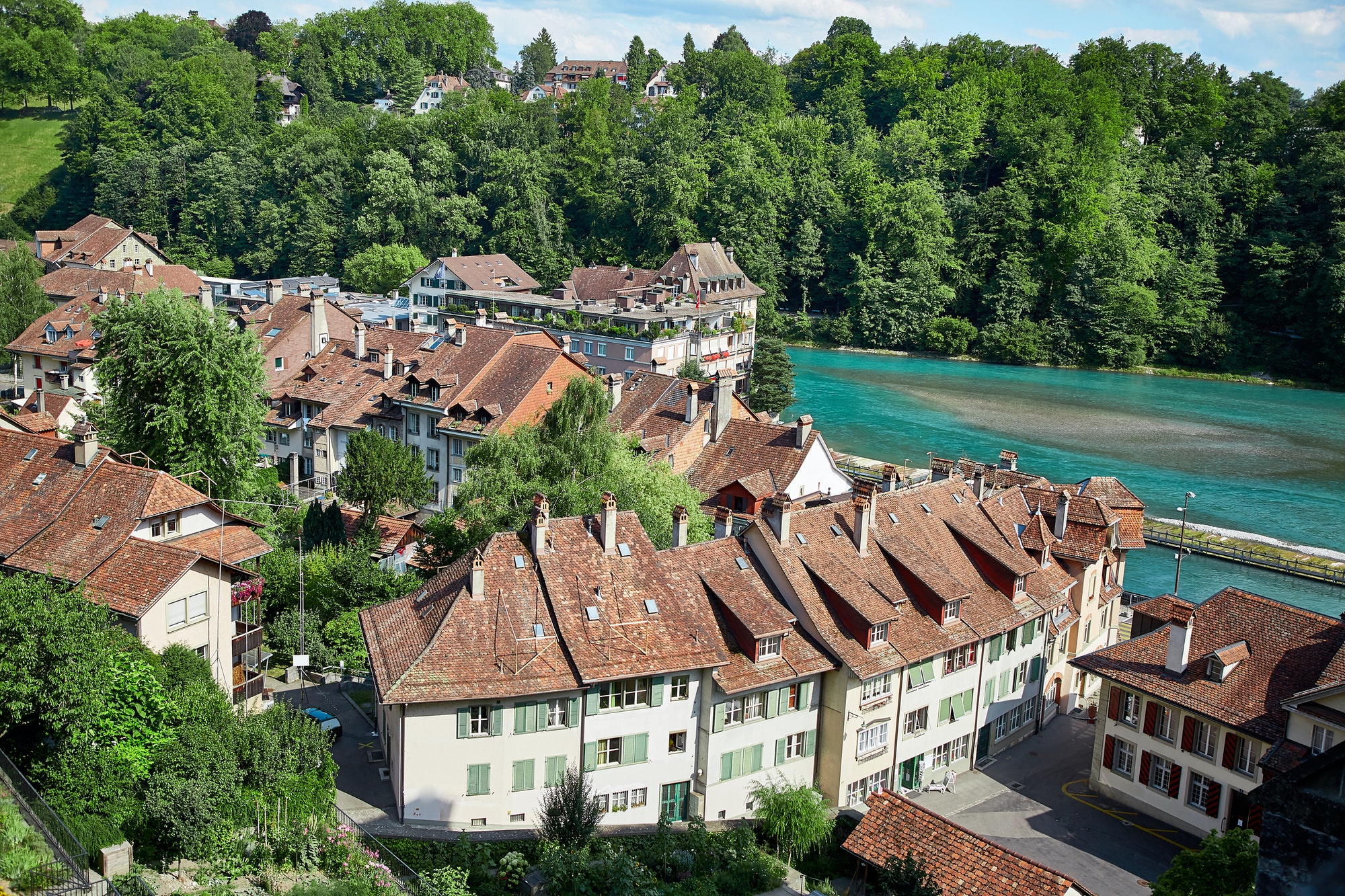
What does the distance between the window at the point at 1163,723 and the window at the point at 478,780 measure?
62.1 feet

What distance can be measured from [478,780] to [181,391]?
22.3m

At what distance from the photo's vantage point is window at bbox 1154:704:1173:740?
3334cm

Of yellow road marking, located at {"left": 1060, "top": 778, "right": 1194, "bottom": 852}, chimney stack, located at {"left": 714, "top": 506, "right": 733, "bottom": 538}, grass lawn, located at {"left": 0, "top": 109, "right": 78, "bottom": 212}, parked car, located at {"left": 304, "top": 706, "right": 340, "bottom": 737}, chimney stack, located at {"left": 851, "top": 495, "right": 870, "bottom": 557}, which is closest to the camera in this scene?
yellow road marking, located at {"left": 1060, "top": 778, "right": 1194, "bottom": 852}

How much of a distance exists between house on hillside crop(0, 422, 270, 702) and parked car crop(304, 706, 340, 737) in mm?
2168

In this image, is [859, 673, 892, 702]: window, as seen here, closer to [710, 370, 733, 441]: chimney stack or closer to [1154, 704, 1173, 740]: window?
[1154, 704, 1173, 740]: window

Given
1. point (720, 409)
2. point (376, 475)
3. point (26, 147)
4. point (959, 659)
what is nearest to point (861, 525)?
point (959, 659)

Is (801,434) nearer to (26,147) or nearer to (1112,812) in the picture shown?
(1112,812)

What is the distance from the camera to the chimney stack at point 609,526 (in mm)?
32562

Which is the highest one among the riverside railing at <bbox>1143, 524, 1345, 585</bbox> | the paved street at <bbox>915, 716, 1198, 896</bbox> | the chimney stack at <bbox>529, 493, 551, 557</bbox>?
the chimney stack at <bbox>529, 493, 551, 557</bbox>

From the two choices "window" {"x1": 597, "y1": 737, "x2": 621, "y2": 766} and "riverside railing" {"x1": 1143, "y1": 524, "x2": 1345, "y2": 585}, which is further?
"riverside railing" {"x1": 1143, "y1": 524, "x2": 1345, "y2": 585}

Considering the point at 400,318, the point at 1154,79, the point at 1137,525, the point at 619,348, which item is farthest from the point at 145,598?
the point at 1154,79

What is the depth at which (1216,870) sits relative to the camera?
23.5m

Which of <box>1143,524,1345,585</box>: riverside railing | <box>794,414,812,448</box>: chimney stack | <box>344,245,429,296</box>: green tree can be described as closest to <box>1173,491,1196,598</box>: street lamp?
<box>1143,524,1345,585</box>: riverside railing

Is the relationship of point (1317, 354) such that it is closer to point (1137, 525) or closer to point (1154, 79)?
point (1154, 79)
